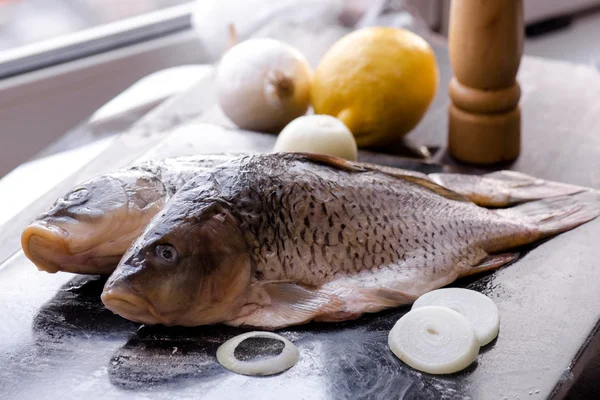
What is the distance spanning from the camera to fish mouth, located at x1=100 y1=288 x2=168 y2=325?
3.72ft

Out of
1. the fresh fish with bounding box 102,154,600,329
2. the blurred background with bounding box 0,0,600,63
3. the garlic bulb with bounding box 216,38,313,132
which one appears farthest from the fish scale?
the blurred background with bounding box 0,0,600,63

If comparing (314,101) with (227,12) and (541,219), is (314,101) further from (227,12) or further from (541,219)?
(227,12)

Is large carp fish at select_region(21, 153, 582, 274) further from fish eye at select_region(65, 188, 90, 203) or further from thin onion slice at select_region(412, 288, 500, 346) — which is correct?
thin onion slice at select_region(412, 288, 500, 346)

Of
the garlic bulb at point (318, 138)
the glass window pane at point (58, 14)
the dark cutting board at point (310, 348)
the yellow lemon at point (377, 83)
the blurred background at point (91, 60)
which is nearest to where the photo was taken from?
the dark cutting board at point (310, 348)

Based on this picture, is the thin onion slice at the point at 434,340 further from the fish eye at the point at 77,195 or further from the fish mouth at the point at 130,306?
the fish eye at the point at 77,195

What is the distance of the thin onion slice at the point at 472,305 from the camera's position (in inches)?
45.9

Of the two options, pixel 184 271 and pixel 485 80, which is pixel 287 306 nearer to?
pixel 184 271

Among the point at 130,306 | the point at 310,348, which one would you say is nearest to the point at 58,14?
the point at 130,306

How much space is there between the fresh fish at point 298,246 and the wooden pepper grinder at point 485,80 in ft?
1.21

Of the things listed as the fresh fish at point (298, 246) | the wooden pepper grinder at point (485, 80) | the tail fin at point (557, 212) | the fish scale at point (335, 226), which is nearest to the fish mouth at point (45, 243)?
the fresh fish at point (298, 246)

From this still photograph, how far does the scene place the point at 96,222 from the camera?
50.3 inches

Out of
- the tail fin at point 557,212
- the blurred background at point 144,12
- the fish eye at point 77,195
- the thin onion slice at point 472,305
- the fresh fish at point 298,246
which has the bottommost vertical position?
the blurred background at point 144,12

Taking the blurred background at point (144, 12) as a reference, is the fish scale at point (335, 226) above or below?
above

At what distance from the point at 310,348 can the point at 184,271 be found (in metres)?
0.21
